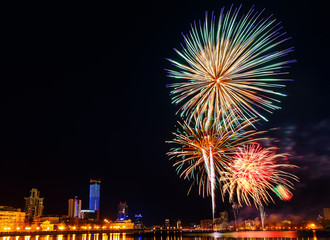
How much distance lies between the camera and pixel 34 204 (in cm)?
16188

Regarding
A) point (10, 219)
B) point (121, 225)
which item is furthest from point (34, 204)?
point (10, 219)

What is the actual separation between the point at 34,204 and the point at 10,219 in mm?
68900

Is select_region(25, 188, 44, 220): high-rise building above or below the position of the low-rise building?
above

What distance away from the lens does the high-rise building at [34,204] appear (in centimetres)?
15875

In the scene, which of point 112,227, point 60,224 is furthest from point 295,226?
point 60,224

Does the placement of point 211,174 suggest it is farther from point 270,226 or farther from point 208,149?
point 270,226

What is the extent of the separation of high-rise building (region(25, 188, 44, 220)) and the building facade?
185 ft

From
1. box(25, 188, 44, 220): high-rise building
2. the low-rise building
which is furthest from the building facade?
the low-rise building

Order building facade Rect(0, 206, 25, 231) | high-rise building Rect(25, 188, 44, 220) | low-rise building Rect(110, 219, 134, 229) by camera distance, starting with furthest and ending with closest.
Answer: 1. low-rise building Rect(110, 219, 134, 229)
2. high-rise building Rect(25, 188, 44, 220)
3. building facade Rect(0, 206, 25, 231)

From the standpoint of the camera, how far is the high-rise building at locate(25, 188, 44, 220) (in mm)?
158750

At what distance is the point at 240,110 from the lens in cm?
1681

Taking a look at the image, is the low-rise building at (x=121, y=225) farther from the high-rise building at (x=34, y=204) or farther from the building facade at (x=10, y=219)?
the building facade at (x=10, y=219)

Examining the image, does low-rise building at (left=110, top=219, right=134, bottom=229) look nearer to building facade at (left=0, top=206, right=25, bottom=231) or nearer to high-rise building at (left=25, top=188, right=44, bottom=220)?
high-rise building at (left=25, top=188, right=44, bottom=220)

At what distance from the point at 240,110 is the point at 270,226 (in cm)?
19429
